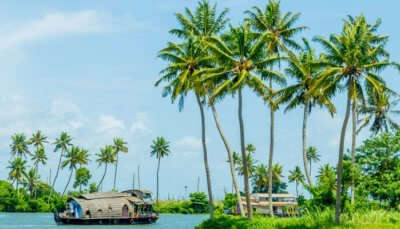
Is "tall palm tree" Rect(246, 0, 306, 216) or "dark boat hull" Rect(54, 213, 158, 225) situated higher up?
"tall palm tree" Rect(246, 0, 306, 216)

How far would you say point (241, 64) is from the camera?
36781 mm

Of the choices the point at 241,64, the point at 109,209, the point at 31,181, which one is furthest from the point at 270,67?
the point at 31,181

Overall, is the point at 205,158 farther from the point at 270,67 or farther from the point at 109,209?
the point at 109,209

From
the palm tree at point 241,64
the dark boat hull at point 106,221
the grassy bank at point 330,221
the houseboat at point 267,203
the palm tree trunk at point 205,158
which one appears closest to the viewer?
the grassy bank at point 330,221

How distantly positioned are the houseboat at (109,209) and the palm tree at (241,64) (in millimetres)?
38691

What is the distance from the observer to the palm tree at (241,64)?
36.2m

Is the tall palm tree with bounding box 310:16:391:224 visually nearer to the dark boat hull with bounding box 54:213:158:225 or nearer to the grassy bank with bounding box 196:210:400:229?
the grassy bank with bounding box 196:210:400:229

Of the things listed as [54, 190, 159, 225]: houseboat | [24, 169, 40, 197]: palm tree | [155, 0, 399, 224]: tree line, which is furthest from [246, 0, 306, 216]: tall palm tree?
[24, 169, 40, 197]: palm tree

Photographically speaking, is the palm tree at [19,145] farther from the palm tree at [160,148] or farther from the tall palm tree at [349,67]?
the tall palm tree at [349,67]

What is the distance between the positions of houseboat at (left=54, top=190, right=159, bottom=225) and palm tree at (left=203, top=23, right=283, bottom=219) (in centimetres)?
3869

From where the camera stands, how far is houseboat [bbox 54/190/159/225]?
70625 mm

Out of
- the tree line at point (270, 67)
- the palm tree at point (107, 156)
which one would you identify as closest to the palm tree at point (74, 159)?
the palm tree at point (107, 156)

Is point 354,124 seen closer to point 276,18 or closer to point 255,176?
point 276,18

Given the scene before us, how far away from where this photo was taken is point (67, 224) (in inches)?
2805
